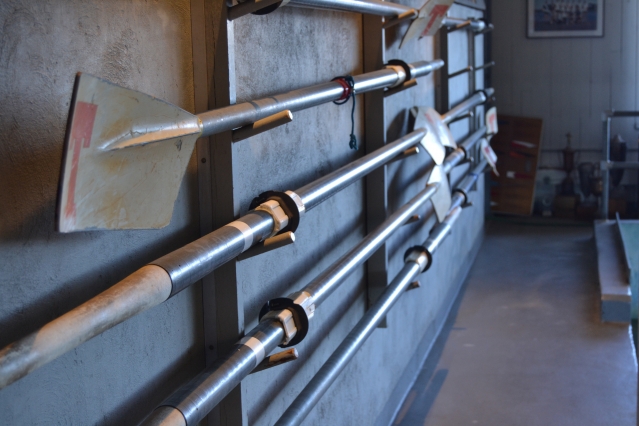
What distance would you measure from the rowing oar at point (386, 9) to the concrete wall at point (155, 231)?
92mm

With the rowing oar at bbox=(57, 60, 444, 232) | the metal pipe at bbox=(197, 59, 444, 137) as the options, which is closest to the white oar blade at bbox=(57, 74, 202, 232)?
the rowing oar at bbox=(57, 60, 444, 232)

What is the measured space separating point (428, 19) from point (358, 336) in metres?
1.33

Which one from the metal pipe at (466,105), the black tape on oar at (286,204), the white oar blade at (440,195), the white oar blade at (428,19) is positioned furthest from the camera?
the metal pipe at (466,105)

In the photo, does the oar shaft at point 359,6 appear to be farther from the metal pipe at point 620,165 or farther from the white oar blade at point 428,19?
the metal pipe at point 620,165

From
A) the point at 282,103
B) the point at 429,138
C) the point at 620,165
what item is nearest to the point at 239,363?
the point at 282,103

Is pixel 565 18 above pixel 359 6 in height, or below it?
above

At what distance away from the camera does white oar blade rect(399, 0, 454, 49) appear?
2514mm

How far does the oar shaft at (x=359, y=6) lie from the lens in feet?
5.22

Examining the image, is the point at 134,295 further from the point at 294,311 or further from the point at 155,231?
the point at 294,311

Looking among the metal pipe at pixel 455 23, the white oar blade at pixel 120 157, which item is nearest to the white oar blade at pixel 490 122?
the metal pipe at pixel 455 23

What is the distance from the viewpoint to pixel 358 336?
78.1 inches

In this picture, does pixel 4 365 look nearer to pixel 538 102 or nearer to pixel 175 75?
pixel 175 75

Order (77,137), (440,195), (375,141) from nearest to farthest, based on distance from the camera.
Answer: (77,137), (375,141), (440,195)

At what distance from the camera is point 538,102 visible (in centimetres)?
673
